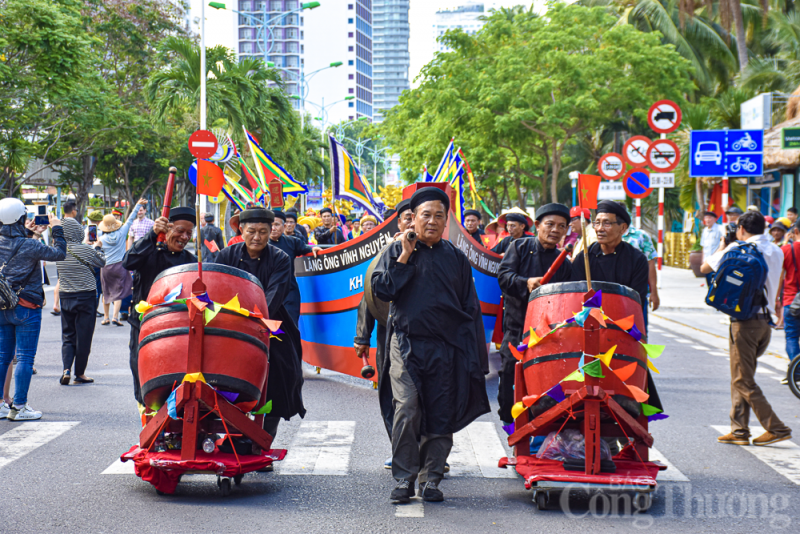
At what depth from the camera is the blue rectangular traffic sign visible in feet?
61.3

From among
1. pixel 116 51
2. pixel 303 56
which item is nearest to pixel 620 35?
pixel 116 51

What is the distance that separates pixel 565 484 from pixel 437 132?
81.1ft

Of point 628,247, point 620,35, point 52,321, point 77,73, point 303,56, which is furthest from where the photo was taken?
point 303,56

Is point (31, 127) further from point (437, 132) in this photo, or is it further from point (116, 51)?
point (437, 132)

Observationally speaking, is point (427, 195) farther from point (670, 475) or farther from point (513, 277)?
point (670, 475)

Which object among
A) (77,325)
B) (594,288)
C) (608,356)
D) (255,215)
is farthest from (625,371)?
(77,325)

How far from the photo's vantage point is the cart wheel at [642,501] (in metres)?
5.11

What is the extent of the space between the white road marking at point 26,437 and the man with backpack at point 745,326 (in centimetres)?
531

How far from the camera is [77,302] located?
9.13m

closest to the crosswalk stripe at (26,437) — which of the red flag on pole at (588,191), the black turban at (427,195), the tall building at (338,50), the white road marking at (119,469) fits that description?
the white road marking at (119,469)

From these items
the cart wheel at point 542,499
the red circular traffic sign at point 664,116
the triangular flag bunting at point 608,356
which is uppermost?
the red circular traffic sign at point 664,116

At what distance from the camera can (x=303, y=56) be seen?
14362 cm

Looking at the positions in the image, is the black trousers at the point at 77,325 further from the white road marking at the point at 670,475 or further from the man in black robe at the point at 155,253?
the white road marking at the point at 670,475

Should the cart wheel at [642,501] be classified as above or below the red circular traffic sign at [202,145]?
below
